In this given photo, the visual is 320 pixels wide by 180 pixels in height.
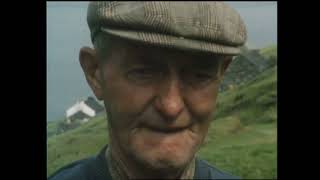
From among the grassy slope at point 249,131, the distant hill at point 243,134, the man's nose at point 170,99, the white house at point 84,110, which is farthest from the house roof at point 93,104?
the man's nose at point 170,99

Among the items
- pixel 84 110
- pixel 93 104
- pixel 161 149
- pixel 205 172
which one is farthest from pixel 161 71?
pixel 84 110

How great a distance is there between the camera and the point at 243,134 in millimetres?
2734

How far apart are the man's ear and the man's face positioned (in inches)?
2.9

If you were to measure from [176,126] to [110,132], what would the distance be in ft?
0.84

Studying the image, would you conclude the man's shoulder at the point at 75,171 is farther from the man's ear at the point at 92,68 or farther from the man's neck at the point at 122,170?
the man's ear at the point at 92,68

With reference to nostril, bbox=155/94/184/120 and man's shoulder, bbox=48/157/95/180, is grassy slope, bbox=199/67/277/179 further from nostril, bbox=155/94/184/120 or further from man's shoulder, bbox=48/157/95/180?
nostril, bbox=155/94/184/120

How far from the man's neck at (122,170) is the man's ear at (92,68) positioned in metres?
0.18

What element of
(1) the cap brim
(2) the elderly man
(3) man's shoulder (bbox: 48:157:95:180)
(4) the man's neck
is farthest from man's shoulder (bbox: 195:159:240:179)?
(1) the cap brim

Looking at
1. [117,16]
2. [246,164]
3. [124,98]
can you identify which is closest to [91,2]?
[117,16]

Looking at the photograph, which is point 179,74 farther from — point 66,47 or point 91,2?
point 66,47

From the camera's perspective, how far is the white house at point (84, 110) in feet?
7.68

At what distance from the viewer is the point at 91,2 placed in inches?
72.9

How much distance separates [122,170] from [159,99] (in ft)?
0.94
